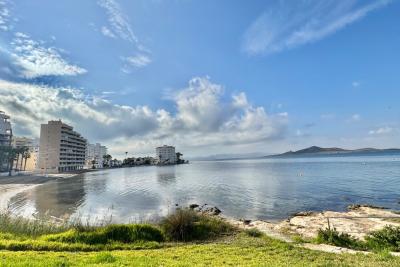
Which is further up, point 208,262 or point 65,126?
point 65,126

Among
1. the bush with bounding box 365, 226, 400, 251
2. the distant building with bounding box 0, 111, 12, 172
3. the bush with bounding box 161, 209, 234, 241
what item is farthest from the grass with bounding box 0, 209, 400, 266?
the distant building with bounding box 0, 111, 12, 172

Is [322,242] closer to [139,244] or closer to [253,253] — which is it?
[253,253]

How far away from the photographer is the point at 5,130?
119m

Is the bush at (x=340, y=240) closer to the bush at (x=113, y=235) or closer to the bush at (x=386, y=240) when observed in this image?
the bush at (x=386, y=240)

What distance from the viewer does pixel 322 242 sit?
551 inches

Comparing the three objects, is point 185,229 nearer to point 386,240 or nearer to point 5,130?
point 386,240

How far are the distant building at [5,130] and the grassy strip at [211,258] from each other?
13172 centimetres

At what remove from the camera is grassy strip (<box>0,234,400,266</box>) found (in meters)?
7.93

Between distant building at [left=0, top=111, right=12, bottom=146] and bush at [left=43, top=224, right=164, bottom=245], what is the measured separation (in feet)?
416

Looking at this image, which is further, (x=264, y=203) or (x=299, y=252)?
(x=264, y=203)

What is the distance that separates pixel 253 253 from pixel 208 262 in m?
2.72

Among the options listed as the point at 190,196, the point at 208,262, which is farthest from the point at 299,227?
the point at 190,196

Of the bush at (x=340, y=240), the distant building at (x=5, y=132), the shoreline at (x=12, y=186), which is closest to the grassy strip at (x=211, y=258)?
the bush at (x=340, y=240)

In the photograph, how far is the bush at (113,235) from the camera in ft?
45.2
